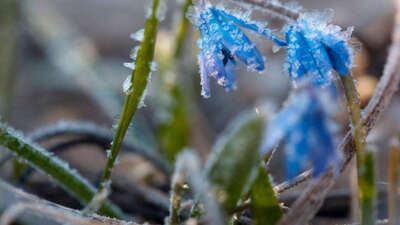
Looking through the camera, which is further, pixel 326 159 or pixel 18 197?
pixel 18 197

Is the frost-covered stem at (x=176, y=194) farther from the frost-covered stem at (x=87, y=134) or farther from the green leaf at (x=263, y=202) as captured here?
the frost-covered stem at (x=87, y=134)

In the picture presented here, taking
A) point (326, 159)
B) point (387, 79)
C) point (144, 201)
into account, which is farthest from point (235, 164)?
point (144, 201)

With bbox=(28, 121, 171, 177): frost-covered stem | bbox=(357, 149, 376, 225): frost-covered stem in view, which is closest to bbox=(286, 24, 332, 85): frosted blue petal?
bbox=(357, 149, 376, 225): frost-covered stem

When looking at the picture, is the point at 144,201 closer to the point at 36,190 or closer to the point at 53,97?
the point at 36,190

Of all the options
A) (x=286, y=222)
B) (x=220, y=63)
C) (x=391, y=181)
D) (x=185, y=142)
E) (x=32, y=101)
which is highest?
(x=32, y=101)

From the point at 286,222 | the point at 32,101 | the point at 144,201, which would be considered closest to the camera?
the point at 286,222

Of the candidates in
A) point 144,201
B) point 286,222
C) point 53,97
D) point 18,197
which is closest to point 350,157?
point 286,222

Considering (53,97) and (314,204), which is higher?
(53,97)

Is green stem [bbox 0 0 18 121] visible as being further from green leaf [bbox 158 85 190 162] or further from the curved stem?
the curved stem

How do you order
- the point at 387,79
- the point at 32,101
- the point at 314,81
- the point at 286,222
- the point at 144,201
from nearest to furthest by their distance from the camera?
the point at 286,222
the point at 314,81
the point at 387,79
the point at 144,201
the point at 32,101
